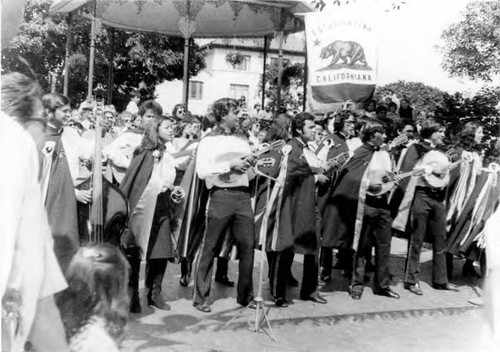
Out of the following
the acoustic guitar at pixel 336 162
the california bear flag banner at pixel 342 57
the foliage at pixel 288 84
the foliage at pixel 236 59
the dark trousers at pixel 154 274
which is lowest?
the dark trousers at pixel 154 274

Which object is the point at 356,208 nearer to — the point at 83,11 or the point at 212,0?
the point at 212,0

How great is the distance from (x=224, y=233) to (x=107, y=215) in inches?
47.9

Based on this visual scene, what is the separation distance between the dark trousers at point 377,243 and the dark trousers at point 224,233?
1.38m

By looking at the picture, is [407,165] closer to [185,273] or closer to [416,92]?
[185,273]

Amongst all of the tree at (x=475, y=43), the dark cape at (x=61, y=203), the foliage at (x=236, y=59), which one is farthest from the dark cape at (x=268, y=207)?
the foliage at (x=236, y=59)

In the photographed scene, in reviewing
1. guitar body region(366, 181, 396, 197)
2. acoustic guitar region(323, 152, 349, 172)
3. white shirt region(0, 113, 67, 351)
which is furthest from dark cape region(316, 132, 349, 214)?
white shirt region(0, 113, 67, 351)

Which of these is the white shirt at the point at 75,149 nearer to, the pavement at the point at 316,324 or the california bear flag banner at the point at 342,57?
the pavement at the point at 316,324

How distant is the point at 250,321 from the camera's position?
5.22m

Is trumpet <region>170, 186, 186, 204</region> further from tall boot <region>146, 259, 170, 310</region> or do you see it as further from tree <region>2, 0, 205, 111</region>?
tree <region>2, 0, 205, 111</region>

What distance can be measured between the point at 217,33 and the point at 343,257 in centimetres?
851

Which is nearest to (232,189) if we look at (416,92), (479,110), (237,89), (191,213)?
(191,213)

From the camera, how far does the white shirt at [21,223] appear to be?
208 cm

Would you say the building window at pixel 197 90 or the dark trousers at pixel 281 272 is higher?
the building window at pixel 197 90

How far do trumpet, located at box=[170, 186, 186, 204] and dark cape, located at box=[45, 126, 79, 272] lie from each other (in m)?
1.28
